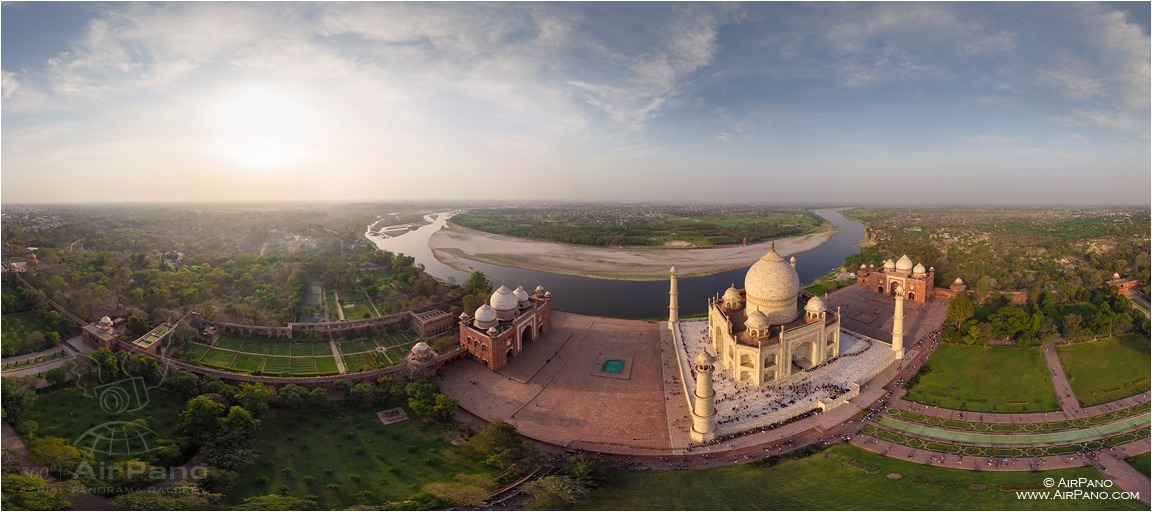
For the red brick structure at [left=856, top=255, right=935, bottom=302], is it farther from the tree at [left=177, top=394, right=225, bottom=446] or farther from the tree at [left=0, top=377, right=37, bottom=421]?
the tree at [left=0, top=377, right=37, bottom=421]

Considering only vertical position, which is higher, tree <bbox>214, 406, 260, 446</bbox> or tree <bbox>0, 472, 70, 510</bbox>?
tree <bbox>0, 472, 70, 510</bbox>

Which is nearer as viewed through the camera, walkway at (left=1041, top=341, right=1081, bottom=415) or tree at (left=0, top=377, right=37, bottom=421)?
tree at (left=0, top=377, right=37, bottom=421)

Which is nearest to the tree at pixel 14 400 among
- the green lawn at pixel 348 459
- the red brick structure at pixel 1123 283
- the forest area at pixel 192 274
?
the green lawn at pixel 348 459

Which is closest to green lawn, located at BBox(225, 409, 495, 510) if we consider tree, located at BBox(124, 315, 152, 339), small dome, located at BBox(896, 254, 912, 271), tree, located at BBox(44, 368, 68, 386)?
tree, located at BBox(44, 368, 68, 386)

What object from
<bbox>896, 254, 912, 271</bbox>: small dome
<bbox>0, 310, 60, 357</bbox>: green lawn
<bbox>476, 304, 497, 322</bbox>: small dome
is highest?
<bbox>896, 254, 912, 271</bbox>: small dome

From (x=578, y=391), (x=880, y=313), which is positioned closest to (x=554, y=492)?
(x=578, y=391)

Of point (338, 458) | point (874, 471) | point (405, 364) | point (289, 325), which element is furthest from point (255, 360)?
point (874, 471)

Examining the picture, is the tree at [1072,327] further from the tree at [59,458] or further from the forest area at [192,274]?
the tree at [59,458]

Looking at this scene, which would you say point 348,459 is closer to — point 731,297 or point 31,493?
point 31,493
